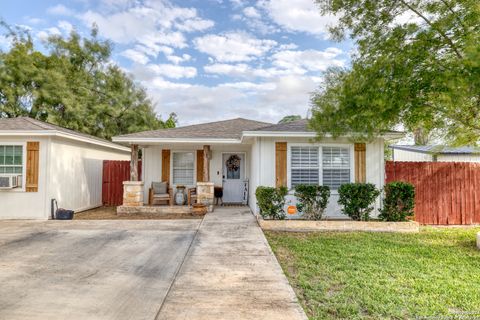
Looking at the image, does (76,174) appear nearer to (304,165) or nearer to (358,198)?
(304,165)

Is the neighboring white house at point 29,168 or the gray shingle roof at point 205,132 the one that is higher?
the gray shingle roof at point 205,132

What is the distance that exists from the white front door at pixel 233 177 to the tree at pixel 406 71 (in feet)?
18.4

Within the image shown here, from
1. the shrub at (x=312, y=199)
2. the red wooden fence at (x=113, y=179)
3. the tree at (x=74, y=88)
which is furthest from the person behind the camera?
the tree at (x=74, y=88)

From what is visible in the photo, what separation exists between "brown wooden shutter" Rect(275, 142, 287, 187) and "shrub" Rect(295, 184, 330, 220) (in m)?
0.72

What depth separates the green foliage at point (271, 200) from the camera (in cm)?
743

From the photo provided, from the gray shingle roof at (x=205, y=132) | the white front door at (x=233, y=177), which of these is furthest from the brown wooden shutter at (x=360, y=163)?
the white front door at (x=233, y=177)

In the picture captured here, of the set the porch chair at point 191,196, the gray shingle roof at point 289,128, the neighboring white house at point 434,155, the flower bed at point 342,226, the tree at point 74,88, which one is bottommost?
the flower bed at point 342,226

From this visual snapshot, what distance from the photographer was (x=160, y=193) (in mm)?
10359

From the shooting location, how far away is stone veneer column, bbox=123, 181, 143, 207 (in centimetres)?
969

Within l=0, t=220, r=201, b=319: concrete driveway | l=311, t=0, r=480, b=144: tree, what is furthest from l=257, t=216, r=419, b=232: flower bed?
l=311, t=0, r=480, b=144: tree

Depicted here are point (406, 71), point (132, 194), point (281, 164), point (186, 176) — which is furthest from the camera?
point (186, 176)

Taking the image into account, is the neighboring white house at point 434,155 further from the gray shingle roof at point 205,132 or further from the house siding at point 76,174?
the house siding at point 76,174

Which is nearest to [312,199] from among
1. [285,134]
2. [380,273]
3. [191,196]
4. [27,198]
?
[285,134]

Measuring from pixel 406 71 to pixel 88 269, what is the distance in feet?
20.1
